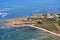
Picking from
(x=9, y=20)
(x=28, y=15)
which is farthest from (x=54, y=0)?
(x=9, y=20)

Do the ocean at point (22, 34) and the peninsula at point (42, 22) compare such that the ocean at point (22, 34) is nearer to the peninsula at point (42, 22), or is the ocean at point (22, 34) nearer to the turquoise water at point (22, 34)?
the turquoise water at point (22, 34)

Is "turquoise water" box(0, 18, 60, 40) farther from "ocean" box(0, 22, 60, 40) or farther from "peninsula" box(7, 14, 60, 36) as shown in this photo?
"peninsula" box(7, 14, 60, 36)

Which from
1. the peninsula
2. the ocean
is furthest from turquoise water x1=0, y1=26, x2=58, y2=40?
the peninsula

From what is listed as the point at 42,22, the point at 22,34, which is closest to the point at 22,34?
the point at 22,34

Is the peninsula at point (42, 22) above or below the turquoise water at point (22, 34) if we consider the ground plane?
above

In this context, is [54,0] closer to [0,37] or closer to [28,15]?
[28,15]

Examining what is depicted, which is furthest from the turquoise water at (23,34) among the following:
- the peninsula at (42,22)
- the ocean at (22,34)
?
the peninsula at (42,22)

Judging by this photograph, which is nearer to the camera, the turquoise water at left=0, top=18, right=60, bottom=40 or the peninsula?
the turquoise water at left=0, top=18, right=60, bottom=40

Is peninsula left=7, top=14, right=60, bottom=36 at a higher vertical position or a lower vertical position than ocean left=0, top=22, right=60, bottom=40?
higher

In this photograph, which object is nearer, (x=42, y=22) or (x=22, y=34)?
(x=22, y=34)

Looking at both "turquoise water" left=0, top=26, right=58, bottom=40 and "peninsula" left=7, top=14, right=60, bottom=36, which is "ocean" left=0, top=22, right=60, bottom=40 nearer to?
"turquoise water" left=0, top=26, right=58, bottom=40

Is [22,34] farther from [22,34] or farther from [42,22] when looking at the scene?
[42,22]
